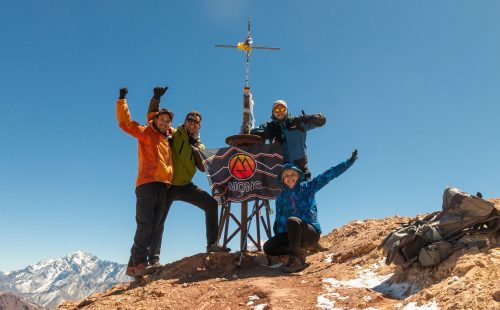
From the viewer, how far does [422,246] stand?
552cm

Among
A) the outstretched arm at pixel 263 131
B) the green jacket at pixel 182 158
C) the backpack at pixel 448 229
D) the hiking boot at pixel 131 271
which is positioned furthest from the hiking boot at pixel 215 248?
the backpack at pixel 448 229

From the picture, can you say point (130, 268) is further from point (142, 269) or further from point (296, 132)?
point (296, 132)

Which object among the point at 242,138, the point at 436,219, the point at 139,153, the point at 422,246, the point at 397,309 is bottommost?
the point at 397,309

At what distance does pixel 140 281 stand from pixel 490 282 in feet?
21.0

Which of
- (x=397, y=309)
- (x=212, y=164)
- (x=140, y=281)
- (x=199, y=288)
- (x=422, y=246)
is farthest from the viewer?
(x=212, y=164)

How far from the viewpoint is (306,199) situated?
7828 mm

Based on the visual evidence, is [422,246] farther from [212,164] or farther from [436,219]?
[212,164]

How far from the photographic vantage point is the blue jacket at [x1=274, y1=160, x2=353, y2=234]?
25.5 feet

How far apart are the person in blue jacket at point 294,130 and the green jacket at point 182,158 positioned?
85.4 inches

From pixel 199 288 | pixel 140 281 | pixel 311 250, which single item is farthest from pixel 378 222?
pixel 140 281

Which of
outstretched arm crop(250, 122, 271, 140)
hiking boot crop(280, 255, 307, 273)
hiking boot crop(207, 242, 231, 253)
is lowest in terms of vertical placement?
hiking boot crop(280, 255, 307, 273)

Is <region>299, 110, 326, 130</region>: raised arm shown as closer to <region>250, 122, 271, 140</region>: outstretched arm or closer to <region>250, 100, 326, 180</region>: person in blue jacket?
<region>250, 100, 326, 180</region>: person in blue jacket

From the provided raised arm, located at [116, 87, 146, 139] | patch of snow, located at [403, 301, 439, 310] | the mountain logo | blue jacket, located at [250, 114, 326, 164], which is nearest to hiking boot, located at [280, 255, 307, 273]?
blue jacket, located at [250, 114, 326, 164]

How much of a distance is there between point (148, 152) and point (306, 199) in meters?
3.61
